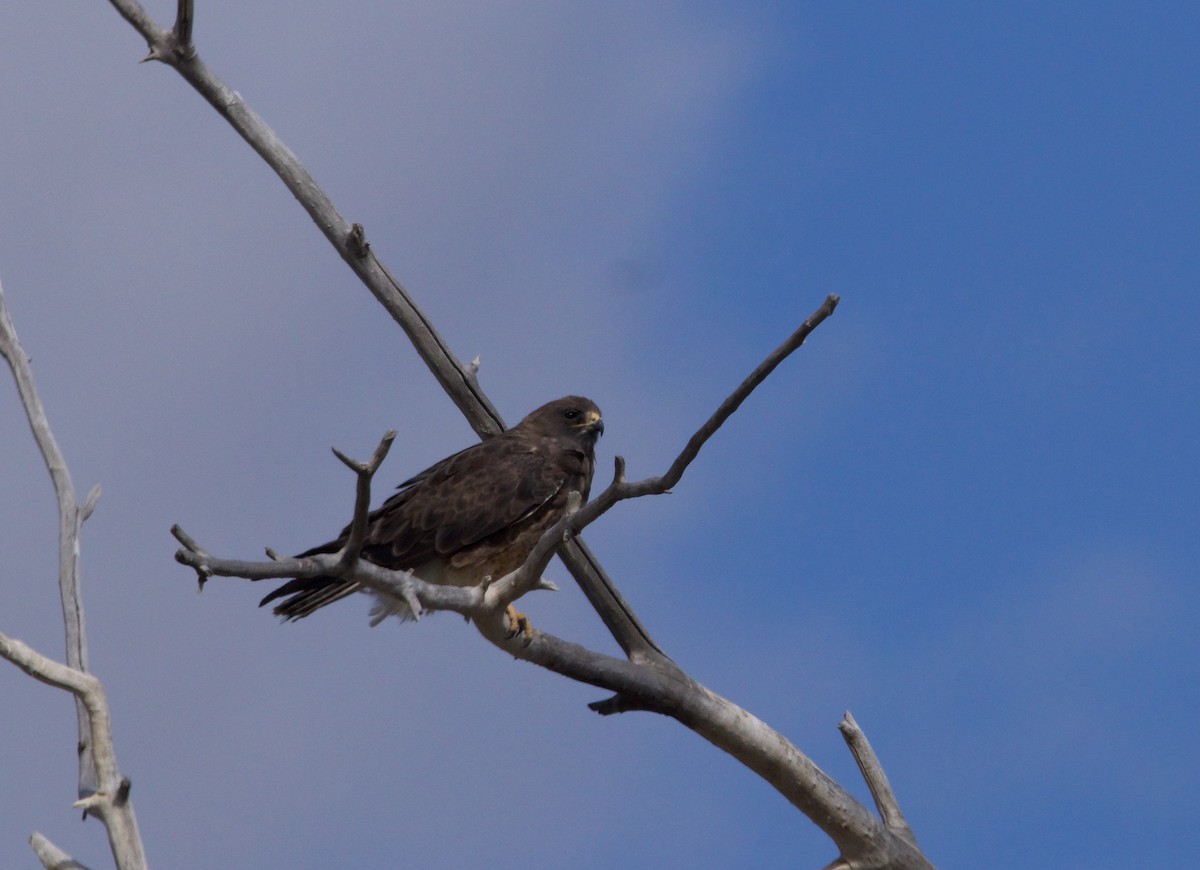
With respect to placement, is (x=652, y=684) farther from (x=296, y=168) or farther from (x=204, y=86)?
(x=204, y=86)

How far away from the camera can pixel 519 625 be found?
24.4ft

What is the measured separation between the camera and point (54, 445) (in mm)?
6977

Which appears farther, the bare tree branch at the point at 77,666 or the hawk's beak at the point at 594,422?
the hawk's beak at the point at 594,422

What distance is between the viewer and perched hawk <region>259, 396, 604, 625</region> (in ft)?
28.6

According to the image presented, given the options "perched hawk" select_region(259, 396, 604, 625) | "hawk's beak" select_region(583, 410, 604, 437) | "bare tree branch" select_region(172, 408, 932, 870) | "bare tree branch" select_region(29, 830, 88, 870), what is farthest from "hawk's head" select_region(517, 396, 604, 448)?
"bare tree branch" select_region(29, 830, 88, 870)

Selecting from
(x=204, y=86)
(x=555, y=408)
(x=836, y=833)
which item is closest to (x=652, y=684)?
(x=836, y=833)

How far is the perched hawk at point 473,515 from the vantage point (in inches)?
343

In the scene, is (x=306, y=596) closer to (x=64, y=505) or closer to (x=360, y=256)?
(x=64, y=505)

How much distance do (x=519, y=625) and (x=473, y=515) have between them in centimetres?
138

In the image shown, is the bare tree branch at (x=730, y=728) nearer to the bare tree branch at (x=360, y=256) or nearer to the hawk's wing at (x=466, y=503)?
the bare tree branch at (x=360, y=256)

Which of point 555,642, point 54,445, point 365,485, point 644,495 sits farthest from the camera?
point 555,642

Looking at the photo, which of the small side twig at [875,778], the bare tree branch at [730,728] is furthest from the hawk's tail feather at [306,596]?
the small side twig at [875,778]

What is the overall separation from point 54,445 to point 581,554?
323cm

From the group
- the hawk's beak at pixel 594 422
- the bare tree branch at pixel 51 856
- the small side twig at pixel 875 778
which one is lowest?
the small side twig at pixel 875 778
